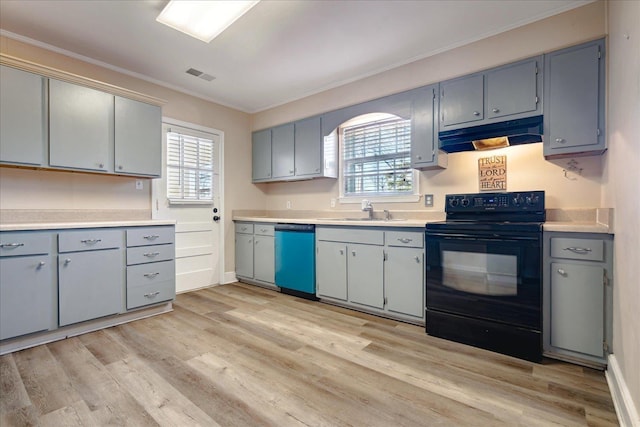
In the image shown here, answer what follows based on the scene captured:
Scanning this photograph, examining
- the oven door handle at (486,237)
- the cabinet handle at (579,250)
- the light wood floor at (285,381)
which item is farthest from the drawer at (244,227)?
the cabinet handle at (579,250)

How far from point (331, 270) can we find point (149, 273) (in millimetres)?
1889

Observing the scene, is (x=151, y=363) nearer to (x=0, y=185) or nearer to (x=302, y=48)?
(x=0, y=185)

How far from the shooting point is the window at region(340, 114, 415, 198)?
11.8 ft

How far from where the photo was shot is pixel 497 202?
2566 mm

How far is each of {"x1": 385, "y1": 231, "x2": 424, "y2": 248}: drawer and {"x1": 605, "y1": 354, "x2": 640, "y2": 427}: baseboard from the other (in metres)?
1.41

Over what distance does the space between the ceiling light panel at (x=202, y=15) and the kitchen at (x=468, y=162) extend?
1460mm

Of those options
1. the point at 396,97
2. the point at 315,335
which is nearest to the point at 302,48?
the point at 396,97

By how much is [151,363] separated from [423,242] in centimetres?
235

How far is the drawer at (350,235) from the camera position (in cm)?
307

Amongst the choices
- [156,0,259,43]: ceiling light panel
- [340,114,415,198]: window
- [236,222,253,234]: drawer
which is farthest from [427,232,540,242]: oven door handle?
[236,222,253,234]: drawer

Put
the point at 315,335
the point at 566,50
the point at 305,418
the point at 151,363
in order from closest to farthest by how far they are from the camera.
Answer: the point at 305,418 < the point at 151,363 < the point at 566,50 < the point at 315,335

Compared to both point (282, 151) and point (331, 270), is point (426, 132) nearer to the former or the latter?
point (331, 270)

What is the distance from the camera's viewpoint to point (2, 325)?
2.26 meters

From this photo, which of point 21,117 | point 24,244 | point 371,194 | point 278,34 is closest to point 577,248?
point 371,194
